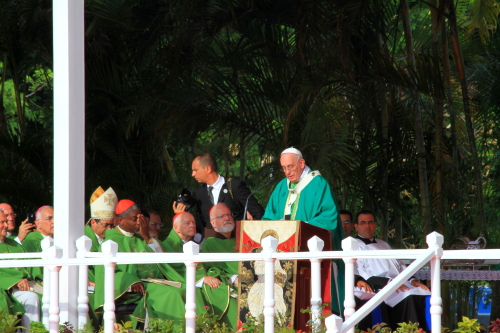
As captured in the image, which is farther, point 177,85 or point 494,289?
point 177,85

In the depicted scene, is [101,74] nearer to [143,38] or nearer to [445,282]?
[143,38]

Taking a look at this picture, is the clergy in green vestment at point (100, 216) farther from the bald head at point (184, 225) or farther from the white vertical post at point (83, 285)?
the white vertical post at point (83, 285)

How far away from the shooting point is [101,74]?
11.3 m

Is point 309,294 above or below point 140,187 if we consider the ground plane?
below

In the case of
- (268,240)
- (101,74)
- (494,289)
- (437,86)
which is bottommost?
(494,289)

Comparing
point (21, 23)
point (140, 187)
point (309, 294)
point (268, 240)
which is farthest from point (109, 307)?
point (21, 23)

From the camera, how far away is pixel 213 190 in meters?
7.99

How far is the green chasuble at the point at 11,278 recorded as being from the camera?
A: 643 cm

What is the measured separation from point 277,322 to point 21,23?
8.08 m

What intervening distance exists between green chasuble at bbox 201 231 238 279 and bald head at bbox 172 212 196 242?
188mm

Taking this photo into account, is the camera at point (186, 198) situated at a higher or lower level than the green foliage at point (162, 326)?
higher

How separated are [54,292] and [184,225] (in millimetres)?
2344

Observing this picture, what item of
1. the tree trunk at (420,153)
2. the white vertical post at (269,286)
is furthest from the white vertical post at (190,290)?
the tree trunk at (420,153)

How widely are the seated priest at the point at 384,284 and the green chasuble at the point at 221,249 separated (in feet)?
3.92
